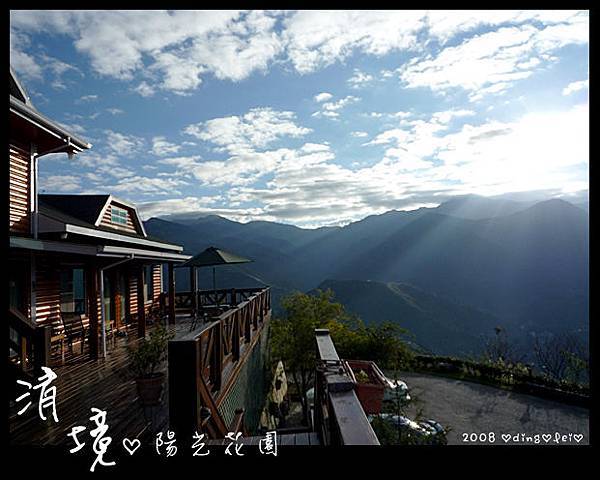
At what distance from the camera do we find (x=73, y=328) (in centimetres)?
793

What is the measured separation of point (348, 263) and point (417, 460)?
121082mm

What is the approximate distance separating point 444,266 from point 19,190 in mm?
104247

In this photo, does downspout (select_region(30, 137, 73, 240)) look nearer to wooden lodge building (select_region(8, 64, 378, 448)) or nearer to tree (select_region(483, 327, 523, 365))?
wooden lodge building (select_region(8, 64, 378, 448))

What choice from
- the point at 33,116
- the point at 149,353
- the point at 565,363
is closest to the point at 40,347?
the point at 149,353

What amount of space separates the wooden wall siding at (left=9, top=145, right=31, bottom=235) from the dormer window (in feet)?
13.6

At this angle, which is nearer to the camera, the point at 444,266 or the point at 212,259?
the point at 212,259

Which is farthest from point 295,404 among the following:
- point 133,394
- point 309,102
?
point 309,102

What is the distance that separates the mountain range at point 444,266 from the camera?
222 feet

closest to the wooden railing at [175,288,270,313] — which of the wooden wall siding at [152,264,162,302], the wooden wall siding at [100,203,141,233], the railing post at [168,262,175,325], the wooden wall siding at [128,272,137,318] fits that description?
the wooden wall siding at [152,264,162,302]

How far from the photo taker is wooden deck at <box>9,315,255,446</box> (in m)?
3.51

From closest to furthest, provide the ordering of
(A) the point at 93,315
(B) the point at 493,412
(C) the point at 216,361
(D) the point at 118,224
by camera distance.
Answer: (C) the point at 216,361 → (A) the point at 93,315 → (B) the point at 493,412 → (D) the point at 118,224

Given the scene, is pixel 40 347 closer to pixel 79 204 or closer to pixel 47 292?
pixel 47 292

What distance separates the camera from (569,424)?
868cm

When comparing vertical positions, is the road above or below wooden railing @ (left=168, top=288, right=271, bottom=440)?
below
